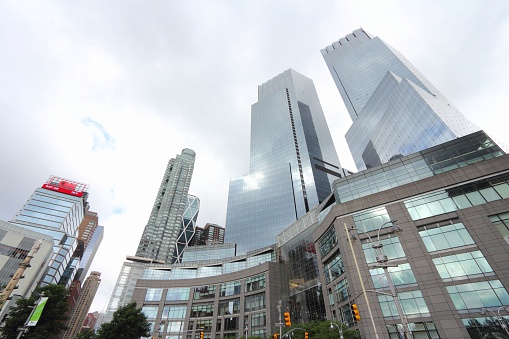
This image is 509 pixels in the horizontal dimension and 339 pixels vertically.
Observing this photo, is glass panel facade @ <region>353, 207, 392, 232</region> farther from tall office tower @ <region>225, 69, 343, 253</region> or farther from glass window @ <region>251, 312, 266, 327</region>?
tall office tower @ <region>225, 69, 343, 253</region>

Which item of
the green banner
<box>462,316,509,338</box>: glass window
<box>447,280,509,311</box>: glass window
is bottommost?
<box>462,316,509,338</box>: glass window

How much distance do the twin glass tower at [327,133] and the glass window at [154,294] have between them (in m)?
52.0

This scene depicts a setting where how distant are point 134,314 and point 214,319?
3085 centimetres

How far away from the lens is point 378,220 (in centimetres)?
Result: 3744

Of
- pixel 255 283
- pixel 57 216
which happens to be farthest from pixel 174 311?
pixel 57 216

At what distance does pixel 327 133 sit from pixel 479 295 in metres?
165

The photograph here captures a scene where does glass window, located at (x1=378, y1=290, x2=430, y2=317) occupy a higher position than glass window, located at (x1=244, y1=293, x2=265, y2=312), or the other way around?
glass window, located at (x1=244, y1=293, x2=265, y2=312)

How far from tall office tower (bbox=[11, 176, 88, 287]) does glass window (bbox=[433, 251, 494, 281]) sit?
5582 inches

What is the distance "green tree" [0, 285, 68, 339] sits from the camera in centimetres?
3569

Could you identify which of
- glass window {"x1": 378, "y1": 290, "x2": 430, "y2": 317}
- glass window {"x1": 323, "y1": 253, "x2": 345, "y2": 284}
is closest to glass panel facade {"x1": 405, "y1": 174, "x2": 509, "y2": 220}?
glass window {"x1": 378, "y1": 290, "x2": 430, "y2": 317}

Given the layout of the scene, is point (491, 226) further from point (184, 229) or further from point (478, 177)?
point (184, 229)

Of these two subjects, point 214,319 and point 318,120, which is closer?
point 214,319

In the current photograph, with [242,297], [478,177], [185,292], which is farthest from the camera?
[185,292]

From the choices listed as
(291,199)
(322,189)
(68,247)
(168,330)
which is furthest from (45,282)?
(322,189)
